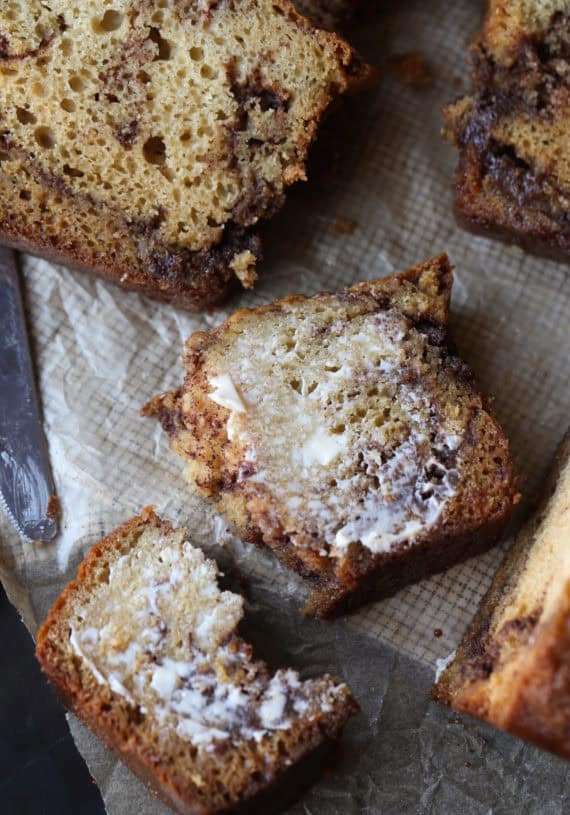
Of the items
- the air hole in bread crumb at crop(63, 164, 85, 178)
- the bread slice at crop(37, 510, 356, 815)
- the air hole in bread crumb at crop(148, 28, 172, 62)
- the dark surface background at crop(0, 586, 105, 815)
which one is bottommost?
the dark surface background at crop(0, 586, 105, 815)

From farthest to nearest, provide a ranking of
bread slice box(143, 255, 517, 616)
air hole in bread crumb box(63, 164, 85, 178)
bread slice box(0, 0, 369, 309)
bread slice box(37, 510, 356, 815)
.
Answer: air hole in bread crumb box(63, 164, 85, 178), bread slice box(0, 0, 369, 309), bread slice box(143, 255, 517, 616), bread slice box(37, 510, 356, 815)

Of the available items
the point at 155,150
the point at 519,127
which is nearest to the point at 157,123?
A: the point at 155,150

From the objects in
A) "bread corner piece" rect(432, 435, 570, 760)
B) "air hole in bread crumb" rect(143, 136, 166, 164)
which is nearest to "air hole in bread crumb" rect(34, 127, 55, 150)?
"air hole in bread crumb" rect(143, 136, 166, 164)

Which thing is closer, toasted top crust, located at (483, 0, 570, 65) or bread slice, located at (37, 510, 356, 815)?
bread slice, located at (37, 510, 356, 815)

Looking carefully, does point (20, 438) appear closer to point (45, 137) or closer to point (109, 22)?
point (45, 137)

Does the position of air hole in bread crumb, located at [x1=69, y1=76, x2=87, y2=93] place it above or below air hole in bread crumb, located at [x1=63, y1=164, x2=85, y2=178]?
above

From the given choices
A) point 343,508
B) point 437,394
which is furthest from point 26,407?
point 437,394

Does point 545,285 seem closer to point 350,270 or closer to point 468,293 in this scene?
point 468,293

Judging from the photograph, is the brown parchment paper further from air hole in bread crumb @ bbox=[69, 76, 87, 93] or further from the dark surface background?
air hole in bread crumb @ bbox=[69, 76, 87, 93]

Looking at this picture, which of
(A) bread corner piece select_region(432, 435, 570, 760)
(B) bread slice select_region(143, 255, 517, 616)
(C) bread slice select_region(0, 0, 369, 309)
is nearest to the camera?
(A) bread corner piece select_region(432, 435, 570, 760)

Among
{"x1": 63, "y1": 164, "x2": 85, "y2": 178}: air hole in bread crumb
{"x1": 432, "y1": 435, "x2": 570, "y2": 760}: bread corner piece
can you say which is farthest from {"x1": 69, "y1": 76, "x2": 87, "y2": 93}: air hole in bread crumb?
{"x1": 432, "y1": 435, "x2": 570, "y2": 760}: bread corner piece
